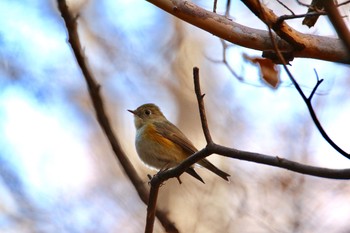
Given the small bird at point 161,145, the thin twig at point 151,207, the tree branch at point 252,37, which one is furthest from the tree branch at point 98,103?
the small bird at point 161,145

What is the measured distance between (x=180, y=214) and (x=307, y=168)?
2994mm

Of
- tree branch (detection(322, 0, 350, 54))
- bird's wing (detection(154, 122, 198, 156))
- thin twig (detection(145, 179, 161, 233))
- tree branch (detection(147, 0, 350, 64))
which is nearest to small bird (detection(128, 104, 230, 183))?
bird's wing (detection(154, 122, 198, 156))

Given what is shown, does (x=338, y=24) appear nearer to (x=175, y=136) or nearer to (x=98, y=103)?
(x=98, y=103)

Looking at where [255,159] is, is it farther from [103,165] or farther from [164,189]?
[103,165]

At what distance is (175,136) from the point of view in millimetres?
4902

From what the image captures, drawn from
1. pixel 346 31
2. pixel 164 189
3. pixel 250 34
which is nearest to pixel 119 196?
pixel 164 189

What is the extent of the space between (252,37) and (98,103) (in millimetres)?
1142

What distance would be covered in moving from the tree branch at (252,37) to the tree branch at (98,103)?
73 cm

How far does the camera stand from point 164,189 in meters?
5.80

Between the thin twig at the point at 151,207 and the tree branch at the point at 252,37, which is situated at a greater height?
the tree branch at the point at 252,37

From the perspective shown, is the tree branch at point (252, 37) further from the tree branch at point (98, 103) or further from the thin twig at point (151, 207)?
the thin twig at point (151, 207)

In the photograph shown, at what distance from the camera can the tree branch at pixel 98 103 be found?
2.89 metres


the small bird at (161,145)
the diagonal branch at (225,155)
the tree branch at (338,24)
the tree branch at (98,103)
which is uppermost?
the small bird at (161,145)

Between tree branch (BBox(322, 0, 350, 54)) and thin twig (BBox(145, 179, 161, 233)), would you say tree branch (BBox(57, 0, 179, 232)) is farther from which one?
→ tree branch (BBox(322, 0, 350, 54))
